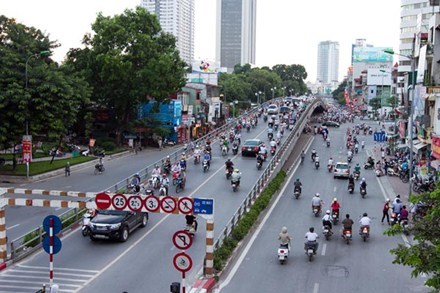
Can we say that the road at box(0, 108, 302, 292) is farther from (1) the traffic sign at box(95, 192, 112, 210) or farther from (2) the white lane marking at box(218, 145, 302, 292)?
(1) the traffic sign at box(95, 192, 112, 210)

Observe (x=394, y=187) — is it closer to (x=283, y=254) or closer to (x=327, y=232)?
(x=327, y=232)

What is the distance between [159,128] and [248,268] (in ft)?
140

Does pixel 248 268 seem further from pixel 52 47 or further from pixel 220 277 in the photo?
pixel 52 47

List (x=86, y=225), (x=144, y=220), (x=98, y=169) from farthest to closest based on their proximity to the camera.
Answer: (x=98, y=169)
(x=144, y=220)
(x=86, y=225)

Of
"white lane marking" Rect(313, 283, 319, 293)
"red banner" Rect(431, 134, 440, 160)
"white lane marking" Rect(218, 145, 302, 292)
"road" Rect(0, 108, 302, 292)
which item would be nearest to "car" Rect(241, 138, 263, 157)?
"white lane marking" Rect(218, 145, 302, 292)

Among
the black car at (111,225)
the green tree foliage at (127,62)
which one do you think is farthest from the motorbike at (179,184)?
the green tree foliage at (127,62)

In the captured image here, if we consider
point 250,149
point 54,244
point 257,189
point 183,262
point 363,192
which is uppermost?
point 54,244

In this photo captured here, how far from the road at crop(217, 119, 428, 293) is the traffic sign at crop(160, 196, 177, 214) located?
296cm

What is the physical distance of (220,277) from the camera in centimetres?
1927

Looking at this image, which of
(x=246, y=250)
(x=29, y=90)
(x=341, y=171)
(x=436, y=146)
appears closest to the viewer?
(x=246, y=250)

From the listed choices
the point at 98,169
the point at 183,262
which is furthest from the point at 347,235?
the point at 98,169

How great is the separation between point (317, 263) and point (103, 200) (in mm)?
8298

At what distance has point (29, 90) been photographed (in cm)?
3844

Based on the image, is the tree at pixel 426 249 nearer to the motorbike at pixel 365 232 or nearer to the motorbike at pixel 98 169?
the motorbike at pixel 365 232
